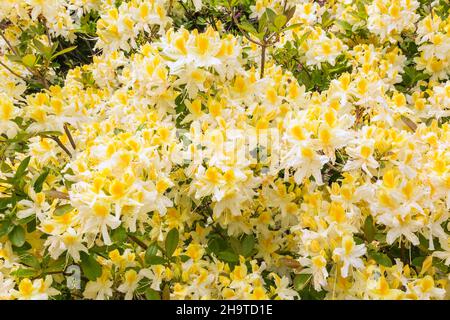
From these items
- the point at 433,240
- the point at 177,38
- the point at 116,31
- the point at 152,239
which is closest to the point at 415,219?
the point at 433,240

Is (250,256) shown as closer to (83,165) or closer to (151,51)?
(83,165)

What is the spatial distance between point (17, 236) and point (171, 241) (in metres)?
0.46

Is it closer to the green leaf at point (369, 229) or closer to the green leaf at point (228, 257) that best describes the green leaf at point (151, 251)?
the green leaf at point (228, 257)

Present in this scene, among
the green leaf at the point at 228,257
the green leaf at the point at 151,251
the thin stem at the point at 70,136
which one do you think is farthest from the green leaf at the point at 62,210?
the thin stem at the point at 70,136

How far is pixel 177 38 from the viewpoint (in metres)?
1.80

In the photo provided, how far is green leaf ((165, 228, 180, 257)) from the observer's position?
1656 mm

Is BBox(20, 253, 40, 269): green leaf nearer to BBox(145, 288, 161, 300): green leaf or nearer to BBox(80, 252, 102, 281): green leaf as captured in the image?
BBox(80, 252, 102, 281): green leaf

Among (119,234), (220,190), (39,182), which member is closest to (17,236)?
(39,182)

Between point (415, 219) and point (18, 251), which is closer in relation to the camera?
point (415, 219)

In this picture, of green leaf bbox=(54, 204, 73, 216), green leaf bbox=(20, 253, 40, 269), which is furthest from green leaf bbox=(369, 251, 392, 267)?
green leaf bbox=(20, 253, 40, 269)

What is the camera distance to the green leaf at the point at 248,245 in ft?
5.82

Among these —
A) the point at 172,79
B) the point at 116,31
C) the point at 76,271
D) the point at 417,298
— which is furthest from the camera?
the point at 116,31

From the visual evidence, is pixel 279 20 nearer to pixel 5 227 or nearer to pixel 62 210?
pixel 62 210

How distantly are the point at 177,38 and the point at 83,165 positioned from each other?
520 millimetres
